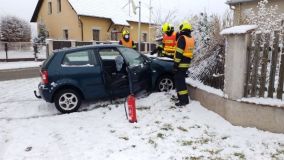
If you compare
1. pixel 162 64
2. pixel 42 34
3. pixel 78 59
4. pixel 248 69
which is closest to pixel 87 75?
pixel 78 59

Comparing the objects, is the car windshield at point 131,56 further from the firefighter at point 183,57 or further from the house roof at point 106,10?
the house roof at point 106,10

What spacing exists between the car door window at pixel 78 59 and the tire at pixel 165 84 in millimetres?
1866

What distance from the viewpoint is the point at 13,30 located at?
3300 cm

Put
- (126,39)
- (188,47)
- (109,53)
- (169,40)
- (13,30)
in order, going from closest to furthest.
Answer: (188,47) → (109,53) → (169,40) → (126,39) → (13,30)

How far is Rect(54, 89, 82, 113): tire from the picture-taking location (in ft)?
23.2

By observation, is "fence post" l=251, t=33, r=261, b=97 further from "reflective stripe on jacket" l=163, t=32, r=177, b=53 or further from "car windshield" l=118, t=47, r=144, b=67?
"reflective stripe on jacket" l=163, t=32, r=177, b=53

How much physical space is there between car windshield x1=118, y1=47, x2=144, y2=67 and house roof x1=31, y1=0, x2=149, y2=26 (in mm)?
22314

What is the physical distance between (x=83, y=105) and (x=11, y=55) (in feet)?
62.8

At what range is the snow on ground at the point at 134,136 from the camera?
4777 millimetres

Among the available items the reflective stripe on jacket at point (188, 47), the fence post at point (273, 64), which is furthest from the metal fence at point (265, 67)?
the reflective stripe on jacket at point (188, 47)

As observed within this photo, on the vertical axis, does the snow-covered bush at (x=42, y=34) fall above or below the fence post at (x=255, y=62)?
above

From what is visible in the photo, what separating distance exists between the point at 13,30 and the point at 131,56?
95.1 ft

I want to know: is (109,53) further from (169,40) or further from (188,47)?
(169,40)

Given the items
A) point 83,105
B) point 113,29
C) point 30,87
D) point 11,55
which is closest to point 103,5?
point 113,29
